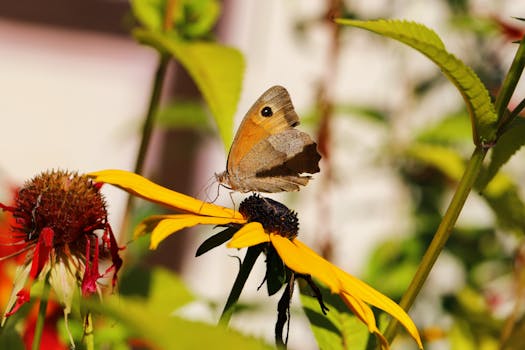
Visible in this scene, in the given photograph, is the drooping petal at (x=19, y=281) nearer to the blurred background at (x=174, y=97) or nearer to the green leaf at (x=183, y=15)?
the green leaf at (x=183, y=15)

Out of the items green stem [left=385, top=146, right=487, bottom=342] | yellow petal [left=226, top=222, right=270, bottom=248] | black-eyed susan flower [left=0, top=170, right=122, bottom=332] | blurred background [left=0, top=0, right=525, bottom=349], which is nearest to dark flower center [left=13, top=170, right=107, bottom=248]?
black-eyed susan flower [left=0, top=170, right=122, bottom=332]

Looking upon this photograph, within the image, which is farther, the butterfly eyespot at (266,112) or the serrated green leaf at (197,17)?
the serrated green leaf at (197,17)

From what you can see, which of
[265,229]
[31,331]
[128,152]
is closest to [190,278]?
[128,152]

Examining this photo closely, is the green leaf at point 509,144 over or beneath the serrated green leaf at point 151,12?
beneath

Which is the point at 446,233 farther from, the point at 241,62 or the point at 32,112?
the point at 32,112

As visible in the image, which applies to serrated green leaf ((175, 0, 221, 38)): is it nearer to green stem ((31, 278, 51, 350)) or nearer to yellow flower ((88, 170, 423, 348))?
yellow flower ((88, 170, 423, 348))

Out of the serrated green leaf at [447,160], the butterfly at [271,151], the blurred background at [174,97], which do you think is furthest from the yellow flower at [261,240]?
the blurred background at [174,97]
